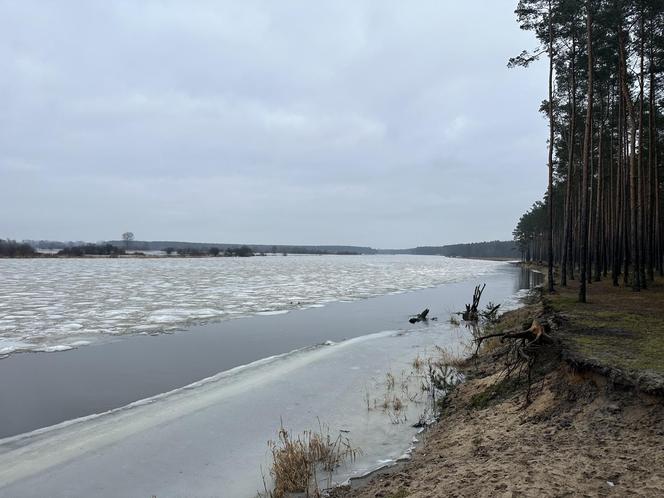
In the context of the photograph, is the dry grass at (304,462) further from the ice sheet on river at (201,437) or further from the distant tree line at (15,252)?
the distant tree line at (15,252)

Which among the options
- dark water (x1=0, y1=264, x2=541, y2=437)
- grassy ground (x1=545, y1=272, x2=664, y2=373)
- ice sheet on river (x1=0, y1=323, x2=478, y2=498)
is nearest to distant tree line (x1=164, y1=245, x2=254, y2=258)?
dark water (x1=0, y1=264, x2=541, y2=437)

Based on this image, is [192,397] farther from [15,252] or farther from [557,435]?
[15,252]

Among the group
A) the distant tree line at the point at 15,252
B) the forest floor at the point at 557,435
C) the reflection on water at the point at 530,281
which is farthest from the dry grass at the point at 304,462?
the distant tree line at the point at 15,252

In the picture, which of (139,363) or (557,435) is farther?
(139,363)

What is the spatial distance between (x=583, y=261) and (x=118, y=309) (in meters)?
21.9

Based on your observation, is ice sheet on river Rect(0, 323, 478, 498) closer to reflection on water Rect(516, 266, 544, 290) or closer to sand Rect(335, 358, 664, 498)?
sand Rect(335, 358, 664, 498)

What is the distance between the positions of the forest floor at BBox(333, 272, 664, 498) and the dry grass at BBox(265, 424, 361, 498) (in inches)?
19.6

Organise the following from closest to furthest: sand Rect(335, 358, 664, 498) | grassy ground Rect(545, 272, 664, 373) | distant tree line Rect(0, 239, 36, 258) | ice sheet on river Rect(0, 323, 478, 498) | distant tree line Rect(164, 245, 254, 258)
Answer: sand Rect(335, 358, 664, 498) → ice sheet on river Rect(0, 323, 478, 498) → grassy ground Rect(545, 272, 664, 373) → distant tree line Rect(0, 239, 36, 258) → distant tree line Rect(164, 245, 254, 258)

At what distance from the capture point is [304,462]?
5.94 m

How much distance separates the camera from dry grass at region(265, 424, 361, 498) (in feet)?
18.8

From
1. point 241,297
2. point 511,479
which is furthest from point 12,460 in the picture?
point 241,297

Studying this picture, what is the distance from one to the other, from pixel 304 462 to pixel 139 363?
836 cm

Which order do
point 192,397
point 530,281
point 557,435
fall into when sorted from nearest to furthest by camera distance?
1. point 557,435
2. point 192,397
3. point 530,281

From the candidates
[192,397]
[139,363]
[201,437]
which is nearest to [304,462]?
[201,437]
